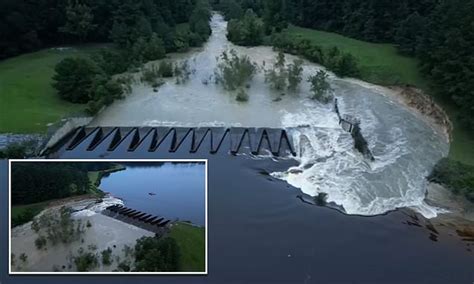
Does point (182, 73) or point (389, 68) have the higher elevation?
point (389, 68)

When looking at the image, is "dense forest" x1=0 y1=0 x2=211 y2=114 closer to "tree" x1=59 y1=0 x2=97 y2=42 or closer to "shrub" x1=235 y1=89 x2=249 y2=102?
"tree" x1=59 y1=0 x2=97 y2=42

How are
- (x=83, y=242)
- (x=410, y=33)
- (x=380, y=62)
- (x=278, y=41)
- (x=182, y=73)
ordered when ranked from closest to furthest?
(x=83, y=242) < (x=182, y=73) < (x=380, y=62) < (x=410, y=33) < (x=278, y=41)

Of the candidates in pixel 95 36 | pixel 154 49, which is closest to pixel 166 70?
pixel 154 49

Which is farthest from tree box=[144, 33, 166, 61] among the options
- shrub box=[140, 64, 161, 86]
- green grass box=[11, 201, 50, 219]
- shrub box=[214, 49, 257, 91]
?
green grass box=[11, 201, 50, 219]

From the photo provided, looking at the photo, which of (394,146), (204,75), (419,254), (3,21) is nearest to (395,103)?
(394,146)

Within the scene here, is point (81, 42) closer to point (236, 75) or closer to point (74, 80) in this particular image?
point (74, 80)

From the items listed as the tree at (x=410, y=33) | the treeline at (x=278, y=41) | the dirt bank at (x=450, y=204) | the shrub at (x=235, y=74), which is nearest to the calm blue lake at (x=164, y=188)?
the dirt bank at (x=450, y=204)
